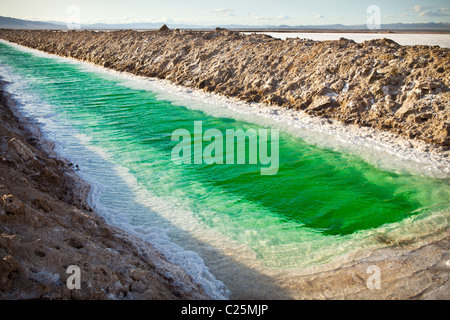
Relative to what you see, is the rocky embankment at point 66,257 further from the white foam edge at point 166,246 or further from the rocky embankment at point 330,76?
the rocky embankment at point 330,76

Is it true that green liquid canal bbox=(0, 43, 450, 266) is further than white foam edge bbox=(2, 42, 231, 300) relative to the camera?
Yes

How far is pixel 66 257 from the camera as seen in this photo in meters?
3.61

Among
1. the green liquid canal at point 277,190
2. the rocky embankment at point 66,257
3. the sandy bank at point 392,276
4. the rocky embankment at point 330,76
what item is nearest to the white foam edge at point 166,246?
the rocky embankment at point 66,257

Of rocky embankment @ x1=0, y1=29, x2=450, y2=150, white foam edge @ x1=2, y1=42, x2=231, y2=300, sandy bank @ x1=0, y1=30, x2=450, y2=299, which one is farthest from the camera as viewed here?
rocky embankment @ x1=0, y1=29, x2=450, y2=150

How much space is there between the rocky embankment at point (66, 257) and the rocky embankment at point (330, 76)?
9021 mm

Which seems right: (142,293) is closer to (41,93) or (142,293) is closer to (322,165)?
(322,165)

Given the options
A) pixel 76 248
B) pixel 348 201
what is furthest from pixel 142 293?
pixel 348 201

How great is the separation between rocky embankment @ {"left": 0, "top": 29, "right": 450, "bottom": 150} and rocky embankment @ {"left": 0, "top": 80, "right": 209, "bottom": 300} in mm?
9021

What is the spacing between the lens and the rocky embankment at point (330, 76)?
1058 centimetres

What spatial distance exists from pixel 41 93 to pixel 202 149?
43.5 feet

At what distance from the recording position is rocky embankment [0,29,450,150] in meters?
10.6

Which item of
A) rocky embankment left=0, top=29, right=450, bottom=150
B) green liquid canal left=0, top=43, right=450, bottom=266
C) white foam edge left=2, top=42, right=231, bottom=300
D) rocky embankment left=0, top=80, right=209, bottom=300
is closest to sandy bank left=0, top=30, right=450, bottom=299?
white foam edge left=2, top=42, right=231, bottom=300

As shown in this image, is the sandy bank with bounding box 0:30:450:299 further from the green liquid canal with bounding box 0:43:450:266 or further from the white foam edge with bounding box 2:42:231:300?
the green liquid canal with bounding box 0:43:450:266
